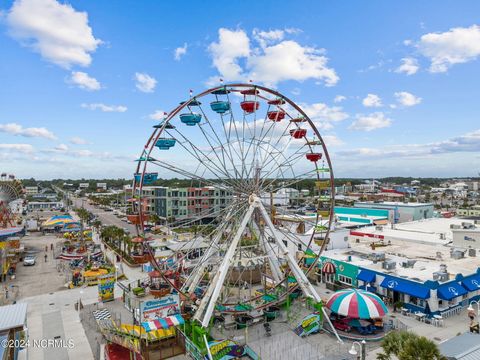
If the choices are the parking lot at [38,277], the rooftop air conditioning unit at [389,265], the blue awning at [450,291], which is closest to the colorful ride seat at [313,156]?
the rooftop air conditioning unit at [389,265]

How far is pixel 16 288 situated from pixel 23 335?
14.8 meters

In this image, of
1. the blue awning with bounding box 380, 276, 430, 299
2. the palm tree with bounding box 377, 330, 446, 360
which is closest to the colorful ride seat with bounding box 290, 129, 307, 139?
the blue awning with bounding box 380, 276, 430, 299

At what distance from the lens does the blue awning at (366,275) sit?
78.0ft

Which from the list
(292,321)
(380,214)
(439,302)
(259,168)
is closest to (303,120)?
(259,168)

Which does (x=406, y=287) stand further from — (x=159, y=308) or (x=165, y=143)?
(x=165, y=143)

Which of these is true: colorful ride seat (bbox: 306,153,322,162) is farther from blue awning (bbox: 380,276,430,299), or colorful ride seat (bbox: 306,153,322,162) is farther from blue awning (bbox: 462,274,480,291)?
blue awning (bbox: 462,274,480,291)

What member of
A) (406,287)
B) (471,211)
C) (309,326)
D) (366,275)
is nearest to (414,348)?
(309,326)

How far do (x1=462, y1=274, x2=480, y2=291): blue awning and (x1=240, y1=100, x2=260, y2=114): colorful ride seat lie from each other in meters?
17.5

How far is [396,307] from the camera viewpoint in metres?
22.2

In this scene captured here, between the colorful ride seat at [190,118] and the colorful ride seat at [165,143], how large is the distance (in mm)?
1284

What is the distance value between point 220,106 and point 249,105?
209 cm

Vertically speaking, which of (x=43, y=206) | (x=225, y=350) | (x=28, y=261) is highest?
(x=43, y=206)

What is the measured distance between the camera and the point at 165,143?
19.1 meters

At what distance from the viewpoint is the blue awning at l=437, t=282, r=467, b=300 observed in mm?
20578
